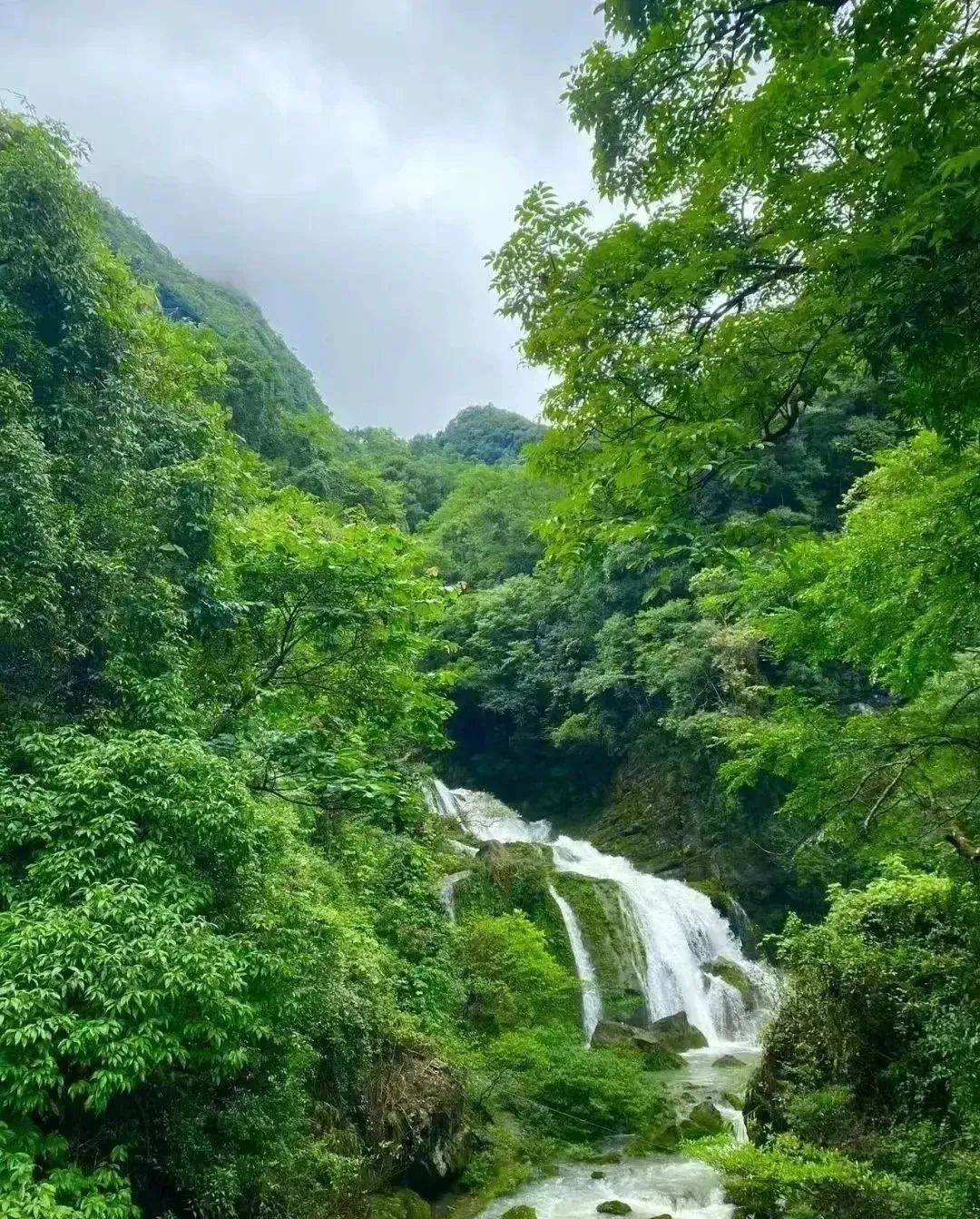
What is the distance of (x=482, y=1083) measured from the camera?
11.3m

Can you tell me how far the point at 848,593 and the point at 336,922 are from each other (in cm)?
591

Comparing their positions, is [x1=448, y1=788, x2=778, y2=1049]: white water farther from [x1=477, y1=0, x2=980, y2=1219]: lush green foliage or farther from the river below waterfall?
[x1=477, y1=0, x2=980, y2=1219]: lush green foliage

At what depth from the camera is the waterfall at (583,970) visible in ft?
54.2

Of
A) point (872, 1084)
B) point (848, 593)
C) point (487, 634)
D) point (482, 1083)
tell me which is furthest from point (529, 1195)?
point (487, 634)

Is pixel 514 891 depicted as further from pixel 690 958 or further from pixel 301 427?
pixel 301 427

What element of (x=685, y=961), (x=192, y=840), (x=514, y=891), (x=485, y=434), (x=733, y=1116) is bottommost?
(x=733, y=1116)

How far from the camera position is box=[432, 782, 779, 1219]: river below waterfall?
9.89 meters

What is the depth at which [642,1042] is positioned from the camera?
49.7 ft

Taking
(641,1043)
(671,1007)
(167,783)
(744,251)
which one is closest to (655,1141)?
(641,1043)

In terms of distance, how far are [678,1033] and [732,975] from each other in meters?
2.47

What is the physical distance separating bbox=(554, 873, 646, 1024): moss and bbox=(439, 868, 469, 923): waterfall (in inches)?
103

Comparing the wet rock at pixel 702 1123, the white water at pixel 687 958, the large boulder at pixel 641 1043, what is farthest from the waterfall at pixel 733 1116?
the white water at pixel 687 958

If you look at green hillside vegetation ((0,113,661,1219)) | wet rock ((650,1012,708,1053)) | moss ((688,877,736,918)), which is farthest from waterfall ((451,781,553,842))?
green hillside vegetation ((0,113,661,1219))

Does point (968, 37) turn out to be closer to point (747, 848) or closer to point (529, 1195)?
point (529, 1195)
